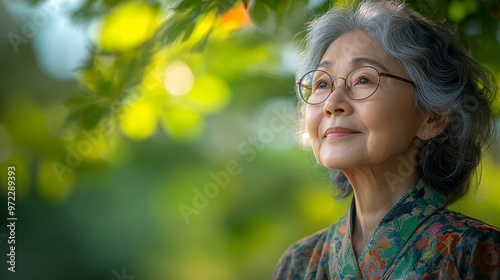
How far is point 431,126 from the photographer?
0.99 metres

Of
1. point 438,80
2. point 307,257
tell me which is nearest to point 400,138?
point 438,80

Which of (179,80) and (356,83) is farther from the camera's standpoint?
(179,80)

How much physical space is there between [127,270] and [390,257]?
1.36 meters

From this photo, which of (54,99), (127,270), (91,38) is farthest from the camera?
(127,270)

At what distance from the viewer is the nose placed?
929 millimetres

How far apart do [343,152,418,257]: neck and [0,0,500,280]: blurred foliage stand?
324 mm

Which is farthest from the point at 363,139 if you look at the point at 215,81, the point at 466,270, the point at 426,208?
the point at 215,81

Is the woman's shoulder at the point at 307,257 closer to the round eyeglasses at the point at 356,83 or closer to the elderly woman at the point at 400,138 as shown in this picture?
the elderly woman at the point at 400,138

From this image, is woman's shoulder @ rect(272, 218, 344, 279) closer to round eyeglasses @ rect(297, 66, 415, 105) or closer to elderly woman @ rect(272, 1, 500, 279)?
elderly woman @ rect(272, 1, 500, 279)

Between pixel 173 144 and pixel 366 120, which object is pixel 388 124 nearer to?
pixel 366 120

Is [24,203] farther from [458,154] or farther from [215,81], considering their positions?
[458,154]

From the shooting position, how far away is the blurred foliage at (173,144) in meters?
1.15

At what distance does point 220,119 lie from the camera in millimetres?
1941

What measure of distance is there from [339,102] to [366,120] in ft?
0.20
